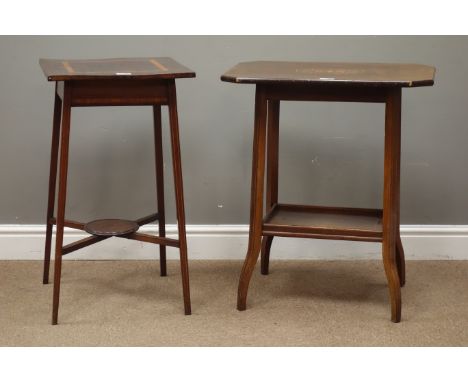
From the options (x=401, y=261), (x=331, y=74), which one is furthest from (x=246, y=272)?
(x=331, y=74)

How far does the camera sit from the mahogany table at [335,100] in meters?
2.68

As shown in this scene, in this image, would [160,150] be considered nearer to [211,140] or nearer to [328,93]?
[211,140]

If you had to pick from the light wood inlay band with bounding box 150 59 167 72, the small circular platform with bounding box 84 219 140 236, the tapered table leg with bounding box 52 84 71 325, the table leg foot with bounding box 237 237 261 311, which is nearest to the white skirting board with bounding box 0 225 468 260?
the small circular platform with bounding box 84 219 140 236

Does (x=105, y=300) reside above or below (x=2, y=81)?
below

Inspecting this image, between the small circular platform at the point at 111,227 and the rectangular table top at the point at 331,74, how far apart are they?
65 cm

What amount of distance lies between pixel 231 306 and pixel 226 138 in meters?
0.73

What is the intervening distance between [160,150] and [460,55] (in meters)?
1.24

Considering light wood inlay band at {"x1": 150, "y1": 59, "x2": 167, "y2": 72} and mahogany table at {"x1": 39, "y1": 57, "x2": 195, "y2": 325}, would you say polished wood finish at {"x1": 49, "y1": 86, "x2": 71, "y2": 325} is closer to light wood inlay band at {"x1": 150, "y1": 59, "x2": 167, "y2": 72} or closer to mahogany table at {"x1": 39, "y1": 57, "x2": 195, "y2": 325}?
mahogany table at {"x1": 39, "y1": 57, "x2": 195, "y2": 325}

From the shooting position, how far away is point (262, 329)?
110 inches

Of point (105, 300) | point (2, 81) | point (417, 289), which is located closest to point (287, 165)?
point (417, 289)

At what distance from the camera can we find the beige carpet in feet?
8.96

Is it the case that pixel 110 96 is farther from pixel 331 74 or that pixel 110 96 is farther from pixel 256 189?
pixel 331 74

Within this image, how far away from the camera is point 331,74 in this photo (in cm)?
275

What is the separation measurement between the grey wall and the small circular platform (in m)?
0.39
